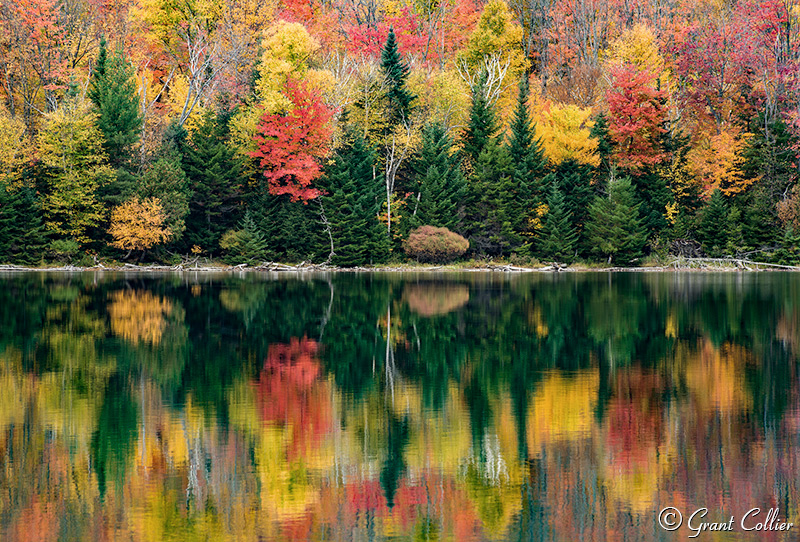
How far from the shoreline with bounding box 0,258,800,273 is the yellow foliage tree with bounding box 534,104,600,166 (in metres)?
6.98

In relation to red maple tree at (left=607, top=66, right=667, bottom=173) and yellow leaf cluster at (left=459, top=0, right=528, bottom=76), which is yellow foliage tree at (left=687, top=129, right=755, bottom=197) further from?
yellow leaf cluster at (left=459, top=0, right=528, bottom=76)

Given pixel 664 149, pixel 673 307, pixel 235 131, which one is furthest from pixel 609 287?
pixel 235 131

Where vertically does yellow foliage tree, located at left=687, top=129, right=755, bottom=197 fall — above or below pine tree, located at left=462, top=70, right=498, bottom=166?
below

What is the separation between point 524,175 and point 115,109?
24.5 m

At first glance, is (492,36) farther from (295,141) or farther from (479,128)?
(295,141)

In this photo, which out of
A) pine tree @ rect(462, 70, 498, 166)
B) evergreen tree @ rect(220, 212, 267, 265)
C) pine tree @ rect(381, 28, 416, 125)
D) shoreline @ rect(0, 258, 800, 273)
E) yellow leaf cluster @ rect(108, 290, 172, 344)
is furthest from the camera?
pine tree @ rect(462, 70, 498, 166)

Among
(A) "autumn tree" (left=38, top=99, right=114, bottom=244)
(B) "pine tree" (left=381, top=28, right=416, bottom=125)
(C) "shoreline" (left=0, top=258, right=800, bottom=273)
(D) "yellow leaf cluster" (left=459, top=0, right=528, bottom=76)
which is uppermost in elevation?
(D) "yellow leaf cluster" (left=459, top=0, right=528, bottom=76)

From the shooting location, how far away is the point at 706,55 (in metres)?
60.4

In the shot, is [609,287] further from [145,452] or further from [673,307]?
[145,452]

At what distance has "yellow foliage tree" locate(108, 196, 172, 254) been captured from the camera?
169ft

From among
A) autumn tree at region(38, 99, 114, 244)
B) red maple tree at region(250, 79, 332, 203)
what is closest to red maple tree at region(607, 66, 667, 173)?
red maple tree at region(250, 79, 332, 203)

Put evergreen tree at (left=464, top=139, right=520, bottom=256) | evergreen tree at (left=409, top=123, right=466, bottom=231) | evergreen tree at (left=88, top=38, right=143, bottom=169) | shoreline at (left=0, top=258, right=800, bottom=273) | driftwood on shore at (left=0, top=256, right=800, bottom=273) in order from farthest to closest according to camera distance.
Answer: evergreen tree at (left=464, top=139, right=520, bottom=256) → evergreen tree at (left=409, top=123, right=466, bottom=231) → driftwood on shore at (left=0, top=256, right=800, bottom=273) → shoreline at (left=0, top=258, right=800, bottom=273) → evergreen tree at (left=88, top=38, right=143, bottom=169)

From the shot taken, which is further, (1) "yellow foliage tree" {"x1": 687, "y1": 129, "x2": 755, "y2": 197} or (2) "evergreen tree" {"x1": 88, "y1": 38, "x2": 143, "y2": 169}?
(1) "yellow foliage tree" {"x1": 687, "y1": 129, "x2": 755, "y2": 197}

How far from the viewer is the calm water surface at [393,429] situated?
23.7 feet
